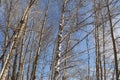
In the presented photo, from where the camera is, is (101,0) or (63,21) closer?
(63,21)

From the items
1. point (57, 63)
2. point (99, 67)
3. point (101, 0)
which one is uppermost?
point (101, 0)

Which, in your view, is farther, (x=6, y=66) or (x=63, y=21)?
(x=63, y=21)

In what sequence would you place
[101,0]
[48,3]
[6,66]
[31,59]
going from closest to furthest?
1. [6,66]
2. [101,0]
3. [48,3]
4. [31,59]

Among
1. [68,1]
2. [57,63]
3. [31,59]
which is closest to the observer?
[57,63]

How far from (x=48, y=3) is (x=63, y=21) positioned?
350 cm

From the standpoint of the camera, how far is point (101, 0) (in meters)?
11.7

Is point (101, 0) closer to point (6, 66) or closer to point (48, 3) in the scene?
point (48, 3)

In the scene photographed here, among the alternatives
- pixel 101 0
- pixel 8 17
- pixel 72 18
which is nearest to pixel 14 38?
Result: pixel 72 18

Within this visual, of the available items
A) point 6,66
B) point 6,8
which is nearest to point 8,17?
point 6,8

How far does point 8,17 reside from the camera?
13.3 m

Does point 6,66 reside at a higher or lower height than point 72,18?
lower

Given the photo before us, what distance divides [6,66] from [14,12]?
7873 mm

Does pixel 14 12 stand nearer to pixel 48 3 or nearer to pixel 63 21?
pixel 48 3

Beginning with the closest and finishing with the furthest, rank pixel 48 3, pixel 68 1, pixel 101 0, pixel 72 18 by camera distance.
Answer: pixel 72 18
pixel 68 1
pixel 101 0
pixel 48 3
